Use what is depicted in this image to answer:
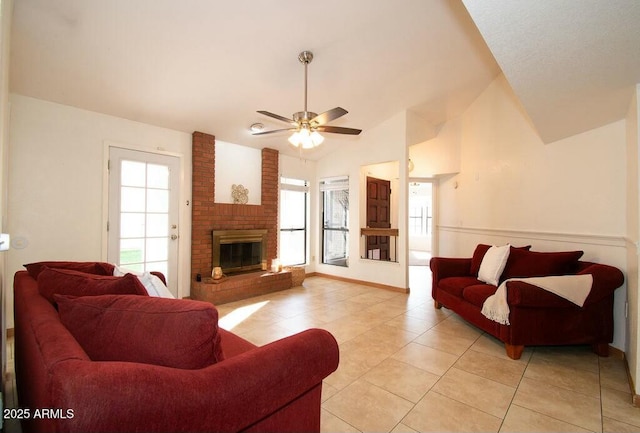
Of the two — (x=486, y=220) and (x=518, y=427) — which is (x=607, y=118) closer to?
(x=486, y=220)

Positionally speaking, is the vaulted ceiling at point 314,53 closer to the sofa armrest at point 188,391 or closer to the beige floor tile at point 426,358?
the sofa armrest at point 188,391

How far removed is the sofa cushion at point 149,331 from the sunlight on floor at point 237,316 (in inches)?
91.1

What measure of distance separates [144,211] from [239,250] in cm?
150

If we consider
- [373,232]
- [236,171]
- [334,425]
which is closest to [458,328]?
[334,425]

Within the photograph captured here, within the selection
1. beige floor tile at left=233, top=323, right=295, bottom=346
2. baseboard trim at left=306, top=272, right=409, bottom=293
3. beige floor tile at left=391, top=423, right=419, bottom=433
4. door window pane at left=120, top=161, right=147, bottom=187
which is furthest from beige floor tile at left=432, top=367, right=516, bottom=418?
door window pane at left=120, top=161, right=147, bottom=187

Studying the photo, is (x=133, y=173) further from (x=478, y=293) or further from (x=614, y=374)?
(x=614, y=374)

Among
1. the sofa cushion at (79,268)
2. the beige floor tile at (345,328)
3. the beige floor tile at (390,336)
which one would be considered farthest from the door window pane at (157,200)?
the beige floor tile at (390,336)

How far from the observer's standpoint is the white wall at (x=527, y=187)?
2664 millimetres

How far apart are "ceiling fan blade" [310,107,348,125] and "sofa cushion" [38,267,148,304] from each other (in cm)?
192

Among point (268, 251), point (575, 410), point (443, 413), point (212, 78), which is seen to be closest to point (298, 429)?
point (443, 413)

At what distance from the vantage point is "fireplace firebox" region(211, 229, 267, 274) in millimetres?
4445

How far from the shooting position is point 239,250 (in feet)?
15.6

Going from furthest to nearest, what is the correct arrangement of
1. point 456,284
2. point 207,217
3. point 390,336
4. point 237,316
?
1. point 207,217
2. point 237,316
3. point 456,284
4. point 390,336

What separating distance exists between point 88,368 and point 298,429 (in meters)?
0.76
